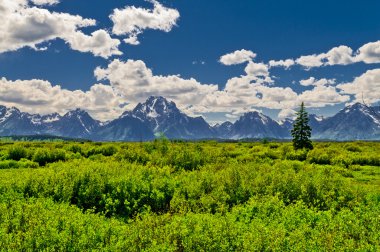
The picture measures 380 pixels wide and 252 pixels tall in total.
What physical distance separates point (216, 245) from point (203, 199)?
6.63 meters

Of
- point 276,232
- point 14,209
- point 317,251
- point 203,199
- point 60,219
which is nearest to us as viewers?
point 317,251

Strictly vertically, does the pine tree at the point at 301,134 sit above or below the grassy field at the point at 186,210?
above

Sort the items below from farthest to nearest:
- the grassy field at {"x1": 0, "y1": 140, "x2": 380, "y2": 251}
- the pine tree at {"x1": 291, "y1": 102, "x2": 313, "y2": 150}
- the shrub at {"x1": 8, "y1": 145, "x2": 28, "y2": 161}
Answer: the pine tree at {"x1": 291, "y1": 102, "x2": 313, "y2": 150} < the shrub at {"x1": 8, "y1": 145, "x2": 28, "y2": 161} < the grassy field at {"x1": 0, "y1": 140, "x2": 380, "y2": 251}

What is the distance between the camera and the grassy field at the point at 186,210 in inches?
388

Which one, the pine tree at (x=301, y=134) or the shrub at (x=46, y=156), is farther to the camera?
the pine tree at (x=301, y=134)

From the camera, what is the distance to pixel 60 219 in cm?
1169

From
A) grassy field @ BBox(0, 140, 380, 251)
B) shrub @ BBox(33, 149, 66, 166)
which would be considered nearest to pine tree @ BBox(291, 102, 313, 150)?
grassy field @ BBox(0, 140, 380, 251)

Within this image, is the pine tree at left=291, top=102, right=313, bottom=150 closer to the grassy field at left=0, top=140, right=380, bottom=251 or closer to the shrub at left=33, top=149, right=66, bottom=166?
the grassy field at left=0, top=140, right=380, bottom=251

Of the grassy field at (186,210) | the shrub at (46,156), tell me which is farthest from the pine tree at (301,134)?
the shrub at (46,156)

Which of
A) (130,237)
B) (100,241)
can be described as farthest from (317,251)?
(100,241)

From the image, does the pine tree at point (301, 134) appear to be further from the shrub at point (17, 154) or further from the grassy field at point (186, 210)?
the shrub at point (17, 154)

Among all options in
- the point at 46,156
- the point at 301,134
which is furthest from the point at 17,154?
the point at 301,134

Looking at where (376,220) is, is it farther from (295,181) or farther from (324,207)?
(295,181)

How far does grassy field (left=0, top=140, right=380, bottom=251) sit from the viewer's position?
388 inches
